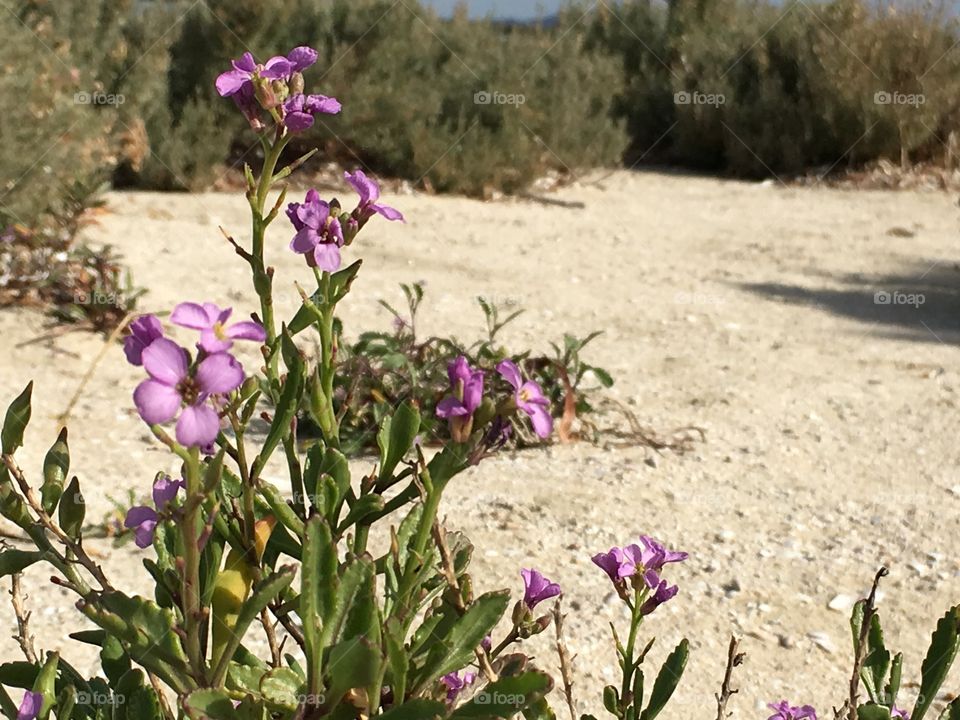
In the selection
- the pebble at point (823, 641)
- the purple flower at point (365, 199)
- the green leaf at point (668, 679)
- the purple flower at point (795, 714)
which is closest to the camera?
the purple flower at point (365, 199)

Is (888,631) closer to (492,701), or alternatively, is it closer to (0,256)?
(492,701)

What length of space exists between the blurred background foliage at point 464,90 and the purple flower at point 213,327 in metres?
3.92

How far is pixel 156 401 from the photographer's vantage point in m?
0.78

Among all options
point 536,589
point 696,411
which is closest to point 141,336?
point 536,589

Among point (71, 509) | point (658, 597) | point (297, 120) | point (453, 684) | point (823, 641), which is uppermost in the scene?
point (297, 120)

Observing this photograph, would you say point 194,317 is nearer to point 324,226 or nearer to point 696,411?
point 324,226

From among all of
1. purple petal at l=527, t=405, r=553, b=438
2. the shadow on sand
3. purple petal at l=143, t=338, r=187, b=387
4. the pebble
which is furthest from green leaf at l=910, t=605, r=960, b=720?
the shadow on sand

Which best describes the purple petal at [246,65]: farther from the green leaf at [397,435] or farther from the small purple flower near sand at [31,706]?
the small purple flower near sand at [31,706]

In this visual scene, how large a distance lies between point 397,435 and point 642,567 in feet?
1.15

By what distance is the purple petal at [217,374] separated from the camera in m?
0.80

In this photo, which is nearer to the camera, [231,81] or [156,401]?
[156,401]

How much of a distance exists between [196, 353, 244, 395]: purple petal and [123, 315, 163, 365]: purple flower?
0.06 meters

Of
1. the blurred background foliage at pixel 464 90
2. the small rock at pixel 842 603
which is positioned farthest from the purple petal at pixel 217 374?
the blurred background foliage at pixel 464 90

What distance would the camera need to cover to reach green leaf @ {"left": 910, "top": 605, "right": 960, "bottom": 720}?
3.96 feet
